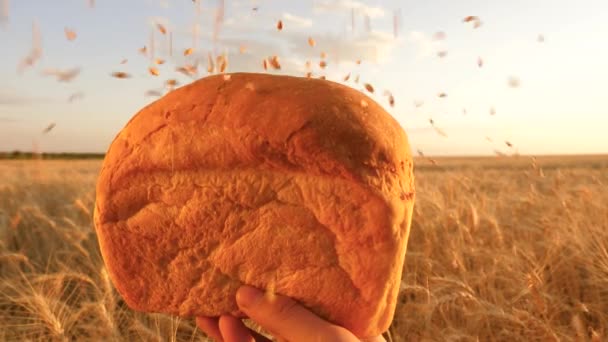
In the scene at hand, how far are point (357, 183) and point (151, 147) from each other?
53 cm

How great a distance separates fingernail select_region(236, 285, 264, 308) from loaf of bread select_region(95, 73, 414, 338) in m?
0.02

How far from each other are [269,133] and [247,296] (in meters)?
0.41

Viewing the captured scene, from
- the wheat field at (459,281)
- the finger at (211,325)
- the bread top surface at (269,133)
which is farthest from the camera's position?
the wheat field at (459,281)

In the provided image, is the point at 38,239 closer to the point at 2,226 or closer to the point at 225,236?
the point at 2,226

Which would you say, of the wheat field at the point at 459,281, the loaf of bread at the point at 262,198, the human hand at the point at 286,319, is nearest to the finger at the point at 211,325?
the loaf of bread at the point at 262,198

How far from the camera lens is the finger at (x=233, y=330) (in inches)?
53.2

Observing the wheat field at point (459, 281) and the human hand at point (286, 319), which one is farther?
the wheat field at point (459, 281)

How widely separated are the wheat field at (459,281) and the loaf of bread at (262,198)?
0.77 metres

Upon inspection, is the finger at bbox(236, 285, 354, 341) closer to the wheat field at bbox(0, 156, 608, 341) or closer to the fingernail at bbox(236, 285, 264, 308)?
the fingernail at bbox(236, 285, 264, 308)

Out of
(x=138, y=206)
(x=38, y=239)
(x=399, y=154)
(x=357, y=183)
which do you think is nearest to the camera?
(x=357, y=183)

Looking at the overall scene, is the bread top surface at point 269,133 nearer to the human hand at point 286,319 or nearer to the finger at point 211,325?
the human hand at point 286,319

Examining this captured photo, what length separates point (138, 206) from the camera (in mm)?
1375

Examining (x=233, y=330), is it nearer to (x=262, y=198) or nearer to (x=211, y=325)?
(x=211, y=325)

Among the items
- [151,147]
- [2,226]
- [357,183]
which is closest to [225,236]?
[151,147]
